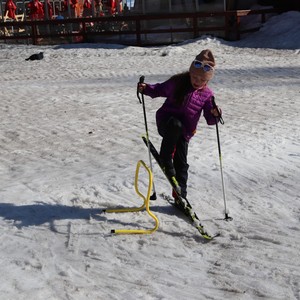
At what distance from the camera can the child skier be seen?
4.80 m

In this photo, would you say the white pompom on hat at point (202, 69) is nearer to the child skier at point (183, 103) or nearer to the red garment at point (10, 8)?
the child skier at point (183, 103)

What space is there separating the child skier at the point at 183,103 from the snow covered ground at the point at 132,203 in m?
0.67

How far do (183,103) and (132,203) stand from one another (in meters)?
1.14

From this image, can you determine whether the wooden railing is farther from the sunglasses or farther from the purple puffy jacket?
the sunglasses

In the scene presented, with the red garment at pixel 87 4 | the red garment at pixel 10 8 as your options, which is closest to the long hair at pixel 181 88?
the red garment at pixel 87 4

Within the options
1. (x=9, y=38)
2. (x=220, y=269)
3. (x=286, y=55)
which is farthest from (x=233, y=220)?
(x=9, y=38)

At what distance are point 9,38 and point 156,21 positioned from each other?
6285 mm

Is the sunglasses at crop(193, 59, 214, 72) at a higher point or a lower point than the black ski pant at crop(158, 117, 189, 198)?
higher

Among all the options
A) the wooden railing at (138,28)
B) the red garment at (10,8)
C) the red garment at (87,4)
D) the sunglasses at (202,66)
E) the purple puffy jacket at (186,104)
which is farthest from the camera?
the red garment at (87,4)

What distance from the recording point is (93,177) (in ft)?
20.4

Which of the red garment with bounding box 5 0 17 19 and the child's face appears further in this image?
the red garment with bounding box 5 0 17 19

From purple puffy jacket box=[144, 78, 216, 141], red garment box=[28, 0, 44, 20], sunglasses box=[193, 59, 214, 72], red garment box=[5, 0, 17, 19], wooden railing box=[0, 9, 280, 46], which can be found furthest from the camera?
red garment box=[5, 0, 17, 19]

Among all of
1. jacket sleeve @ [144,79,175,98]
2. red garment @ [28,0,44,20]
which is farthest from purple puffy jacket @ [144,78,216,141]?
red garment @ [28,0,44,20]

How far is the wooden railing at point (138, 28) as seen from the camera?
2259 cm
